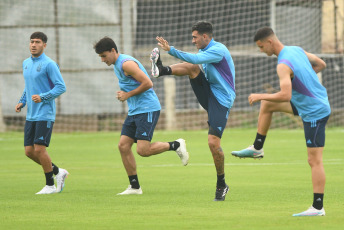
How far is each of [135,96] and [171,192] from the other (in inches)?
59.0

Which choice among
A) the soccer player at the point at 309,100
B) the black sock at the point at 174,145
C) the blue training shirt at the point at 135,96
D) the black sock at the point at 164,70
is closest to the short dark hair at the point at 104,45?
the blue training shirt at the point at 135,96

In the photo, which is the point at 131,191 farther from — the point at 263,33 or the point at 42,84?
the point at 263,33

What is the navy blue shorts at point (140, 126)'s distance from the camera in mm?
11156

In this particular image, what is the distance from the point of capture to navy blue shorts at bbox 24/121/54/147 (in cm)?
1159

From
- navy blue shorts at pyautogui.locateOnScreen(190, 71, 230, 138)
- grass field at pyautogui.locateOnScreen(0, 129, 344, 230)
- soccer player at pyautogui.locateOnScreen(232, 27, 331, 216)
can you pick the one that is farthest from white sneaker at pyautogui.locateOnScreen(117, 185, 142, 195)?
soccer player at pyautogui.locateOnScreen(232, 27, 331, 216)

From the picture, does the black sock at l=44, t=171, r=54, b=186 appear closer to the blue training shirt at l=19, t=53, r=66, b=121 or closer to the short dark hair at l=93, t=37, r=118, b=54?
the blue training shirt at l=19, t=53, r=66, b=121

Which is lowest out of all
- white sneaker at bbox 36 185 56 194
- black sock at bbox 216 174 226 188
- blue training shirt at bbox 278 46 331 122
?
white sneaker at bbox 36 185 56 194

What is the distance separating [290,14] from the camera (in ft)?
98.2

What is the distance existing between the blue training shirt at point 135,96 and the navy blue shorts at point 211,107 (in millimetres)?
968

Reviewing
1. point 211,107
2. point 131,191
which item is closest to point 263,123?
point 211,107

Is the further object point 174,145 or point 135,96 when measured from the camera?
point 174,145

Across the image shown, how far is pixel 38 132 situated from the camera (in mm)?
11594

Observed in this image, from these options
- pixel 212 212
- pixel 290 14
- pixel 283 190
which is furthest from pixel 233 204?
pixel 290 14

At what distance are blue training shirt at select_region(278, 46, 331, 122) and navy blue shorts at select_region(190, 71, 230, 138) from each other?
201 centimetres
